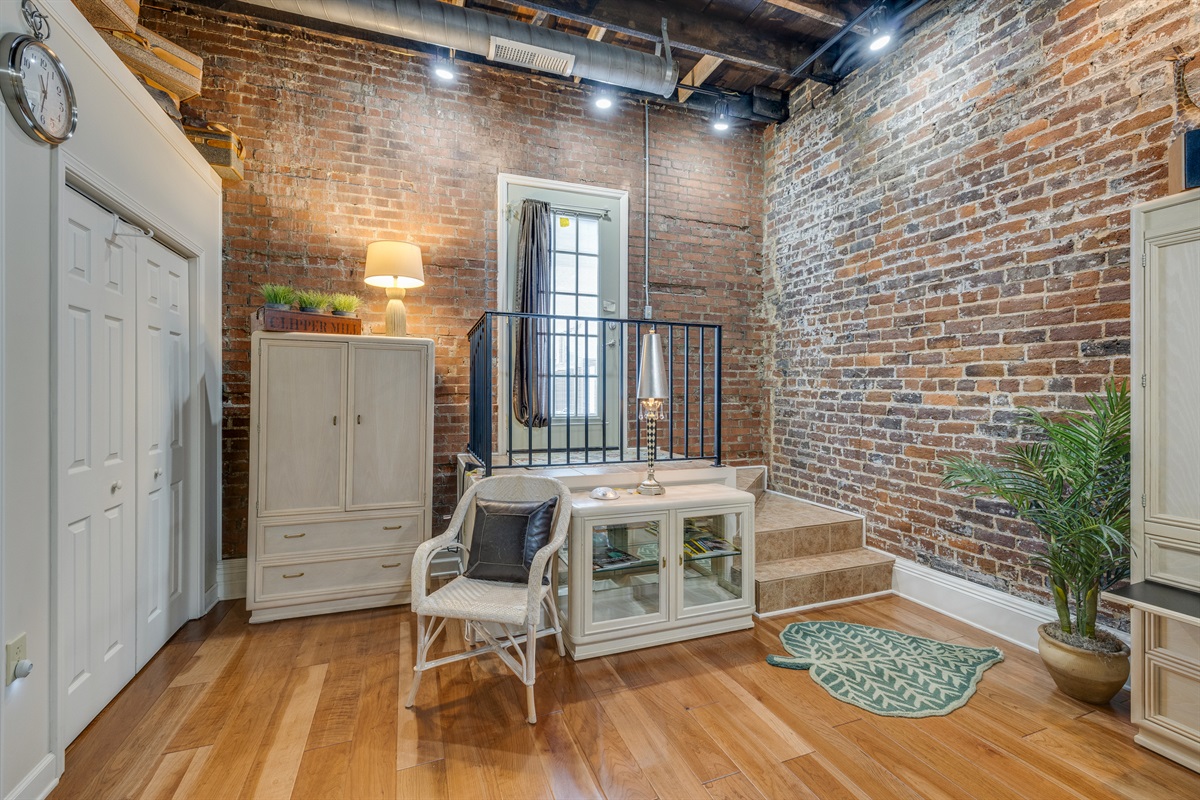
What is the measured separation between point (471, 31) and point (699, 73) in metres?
1.95

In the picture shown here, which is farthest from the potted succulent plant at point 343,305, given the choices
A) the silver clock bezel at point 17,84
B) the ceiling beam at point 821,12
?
the ceiling beam at point 821,12

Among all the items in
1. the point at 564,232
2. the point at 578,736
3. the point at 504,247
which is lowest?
the point at 578,736

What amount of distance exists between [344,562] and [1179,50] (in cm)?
468

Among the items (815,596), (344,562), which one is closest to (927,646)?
(815,596)

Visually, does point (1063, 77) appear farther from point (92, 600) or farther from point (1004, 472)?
point (92, 600)

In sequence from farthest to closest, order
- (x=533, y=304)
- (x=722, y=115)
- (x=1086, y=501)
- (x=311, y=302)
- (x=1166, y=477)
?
(x=722, y=115) → (x=533, y=304) → (x=311, y=302) → (x=1086, y=501) → (x=1166, y=477)

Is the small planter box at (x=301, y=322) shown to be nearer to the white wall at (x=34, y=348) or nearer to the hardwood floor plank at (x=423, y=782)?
the white wall at (x=34, y=348)

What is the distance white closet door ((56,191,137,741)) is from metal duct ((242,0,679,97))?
1.64 meters

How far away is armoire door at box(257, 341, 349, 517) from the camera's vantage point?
2910 mm

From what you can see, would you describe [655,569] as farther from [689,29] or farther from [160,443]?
[689,29]

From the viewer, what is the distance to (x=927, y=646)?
8.73 ft

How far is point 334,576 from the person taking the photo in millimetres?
3027

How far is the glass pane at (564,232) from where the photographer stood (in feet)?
13.5

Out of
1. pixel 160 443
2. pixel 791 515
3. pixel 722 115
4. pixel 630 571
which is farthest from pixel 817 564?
pixel 160 443
